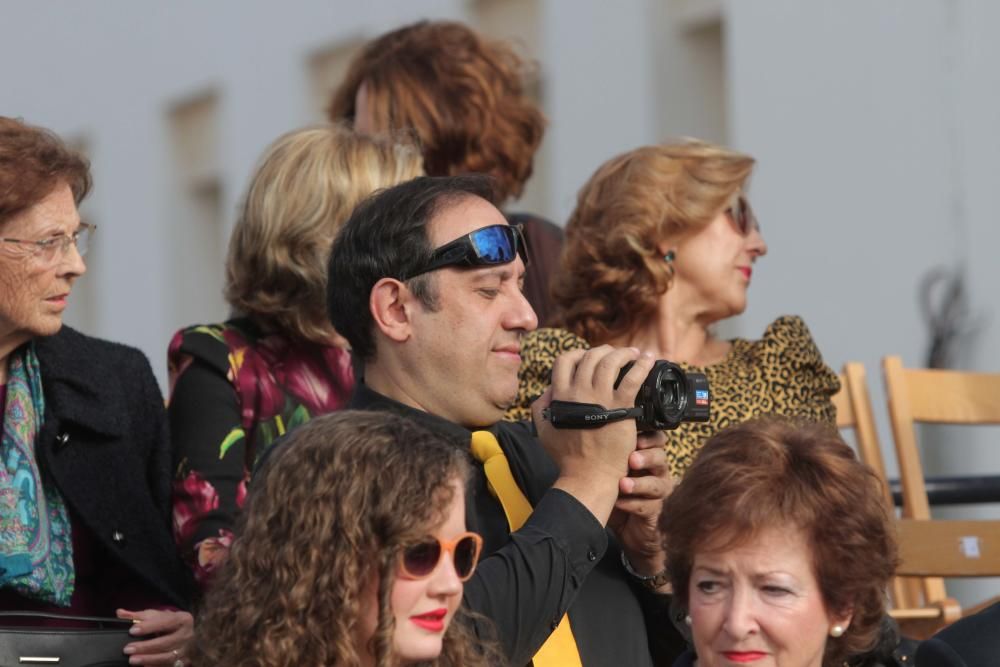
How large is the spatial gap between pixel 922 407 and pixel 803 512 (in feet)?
7.20

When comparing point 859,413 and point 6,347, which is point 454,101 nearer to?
point 859,413

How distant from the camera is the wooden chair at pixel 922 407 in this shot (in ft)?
18.3

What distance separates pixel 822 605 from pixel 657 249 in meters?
1.53

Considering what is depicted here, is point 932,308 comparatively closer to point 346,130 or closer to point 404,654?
point 346,130

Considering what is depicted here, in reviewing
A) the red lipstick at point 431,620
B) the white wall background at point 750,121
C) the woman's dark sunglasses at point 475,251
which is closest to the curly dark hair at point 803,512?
the woman's dark sunglasses at point 475,251

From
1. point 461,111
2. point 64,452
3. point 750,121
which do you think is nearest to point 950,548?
point 461,111

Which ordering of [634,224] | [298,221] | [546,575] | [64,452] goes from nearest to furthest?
1. [546,575]
2. [64,452]
3. [298,221]
4. [634,224]

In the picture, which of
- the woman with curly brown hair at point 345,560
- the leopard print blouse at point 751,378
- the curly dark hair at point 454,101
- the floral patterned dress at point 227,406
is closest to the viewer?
the woman with curly brown hair at point 345,560

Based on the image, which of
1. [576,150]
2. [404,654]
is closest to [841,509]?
[404,654]

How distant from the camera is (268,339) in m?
4.61

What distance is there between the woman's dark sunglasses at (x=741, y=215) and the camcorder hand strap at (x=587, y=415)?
1.55 m

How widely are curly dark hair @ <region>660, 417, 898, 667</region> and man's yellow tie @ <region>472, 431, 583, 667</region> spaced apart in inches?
8.8

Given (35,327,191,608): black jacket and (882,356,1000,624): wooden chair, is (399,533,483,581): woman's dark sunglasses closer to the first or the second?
(35,327,191,608): black jacket

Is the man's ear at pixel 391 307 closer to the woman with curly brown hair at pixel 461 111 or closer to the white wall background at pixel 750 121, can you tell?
the woman with curly brown hair at pixel 461 111
